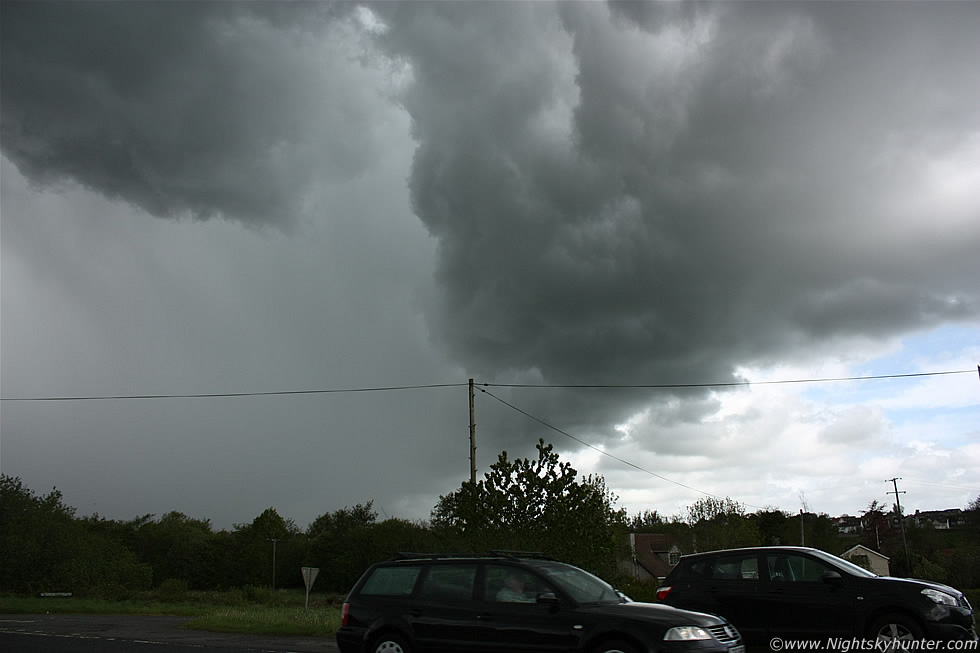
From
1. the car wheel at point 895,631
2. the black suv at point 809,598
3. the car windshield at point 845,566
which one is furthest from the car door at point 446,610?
the car wheel at point 895,631

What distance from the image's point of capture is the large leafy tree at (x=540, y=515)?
813 inches

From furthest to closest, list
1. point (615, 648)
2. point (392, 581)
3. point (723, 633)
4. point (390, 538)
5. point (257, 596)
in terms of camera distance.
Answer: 1. point (390, 538)
2. point (257, 596)
3. point (392, 581)
4. point (723, 633)
5. point (615, 648)

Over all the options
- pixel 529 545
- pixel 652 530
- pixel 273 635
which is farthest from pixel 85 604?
pixel 652 530

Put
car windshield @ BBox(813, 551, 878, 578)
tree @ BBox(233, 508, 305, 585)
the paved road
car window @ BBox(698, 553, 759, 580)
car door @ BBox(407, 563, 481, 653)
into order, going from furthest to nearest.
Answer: tree @ BBox(233, 508, 305, 585), the paved road, car window @ BBox(698, 553, 759, 580), car windshield @ BBox(813, 551, 878, 578), car door @ BBox(407, 563, 481, 653)

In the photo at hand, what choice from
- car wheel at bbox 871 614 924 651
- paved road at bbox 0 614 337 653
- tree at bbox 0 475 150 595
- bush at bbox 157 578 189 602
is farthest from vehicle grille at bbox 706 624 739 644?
tree at bbox 0 475 150 595

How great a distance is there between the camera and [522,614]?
9062mm

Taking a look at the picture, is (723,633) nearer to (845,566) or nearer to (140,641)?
(845,566)

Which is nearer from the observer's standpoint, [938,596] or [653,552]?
[938,596]

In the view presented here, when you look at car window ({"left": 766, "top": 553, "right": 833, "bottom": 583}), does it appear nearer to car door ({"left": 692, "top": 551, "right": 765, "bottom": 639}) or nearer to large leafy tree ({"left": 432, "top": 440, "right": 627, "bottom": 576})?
car door ({"left": 692, "top": 551, "right": 765, "bottom": 639})

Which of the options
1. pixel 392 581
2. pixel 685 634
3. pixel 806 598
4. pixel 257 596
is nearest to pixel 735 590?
pixel 806 598

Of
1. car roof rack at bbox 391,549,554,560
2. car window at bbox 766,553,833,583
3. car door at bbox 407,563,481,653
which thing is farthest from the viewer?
car window at bbox 766,553,833,583

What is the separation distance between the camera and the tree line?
21.1 meters

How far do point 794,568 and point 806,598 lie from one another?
51 centimetres

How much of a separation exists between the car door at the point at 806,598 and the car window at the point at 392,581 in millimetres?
5885
